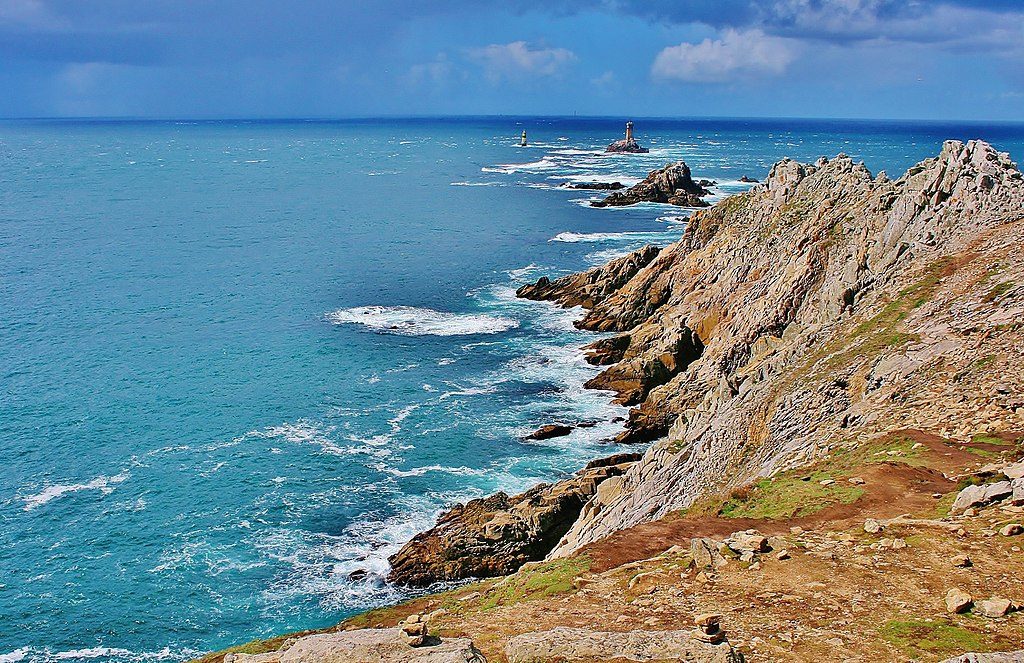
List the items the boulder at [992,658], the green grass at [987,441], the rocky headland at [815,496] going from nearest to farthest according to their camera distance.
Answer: the boulder at [992,658] → the rocky headland at [815,496] → the green grass at [987,441]

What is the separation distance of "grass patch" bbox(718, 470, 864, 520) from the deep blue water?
56.7ft

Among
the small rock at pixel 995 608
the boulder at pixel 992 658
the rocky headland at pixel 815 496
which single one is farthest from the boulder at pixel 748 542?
the boulder at pixel 992 658

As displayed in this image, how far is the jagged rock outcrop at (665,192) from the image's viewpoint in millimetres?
144125

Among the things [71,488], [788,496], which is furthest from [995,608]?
[71,488]

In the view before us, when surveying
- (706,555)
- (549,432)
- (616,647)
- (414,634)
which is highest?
(414,634)

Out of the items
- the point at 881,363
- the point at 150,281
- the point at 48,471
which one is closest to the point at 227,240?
the point at 150,281

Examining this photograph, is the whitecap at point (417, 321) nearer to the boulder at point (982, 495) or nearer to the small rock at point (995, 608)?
the boulder at point (982, 495)

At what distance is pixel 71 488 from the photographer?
44.8 meters

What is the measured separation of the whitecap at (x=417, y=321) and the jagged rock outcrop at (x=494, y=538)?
32786mm

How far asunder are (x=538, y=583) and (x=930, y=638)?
8.82 m

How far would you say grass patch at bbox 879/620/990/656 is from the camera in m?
13.9

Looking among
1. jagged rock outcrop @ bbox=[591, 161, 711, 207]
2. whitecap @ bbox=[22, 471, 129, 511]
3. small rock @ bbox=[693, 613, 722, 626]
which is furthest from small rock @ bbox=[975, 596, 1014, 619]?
jagged rock outcrop @ bbox=[591, 161, 711, 207]

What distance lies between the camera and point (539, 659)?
14883 mm

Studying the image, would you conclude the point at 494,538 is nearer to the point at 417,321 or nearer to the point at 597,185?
the point at 417,321
